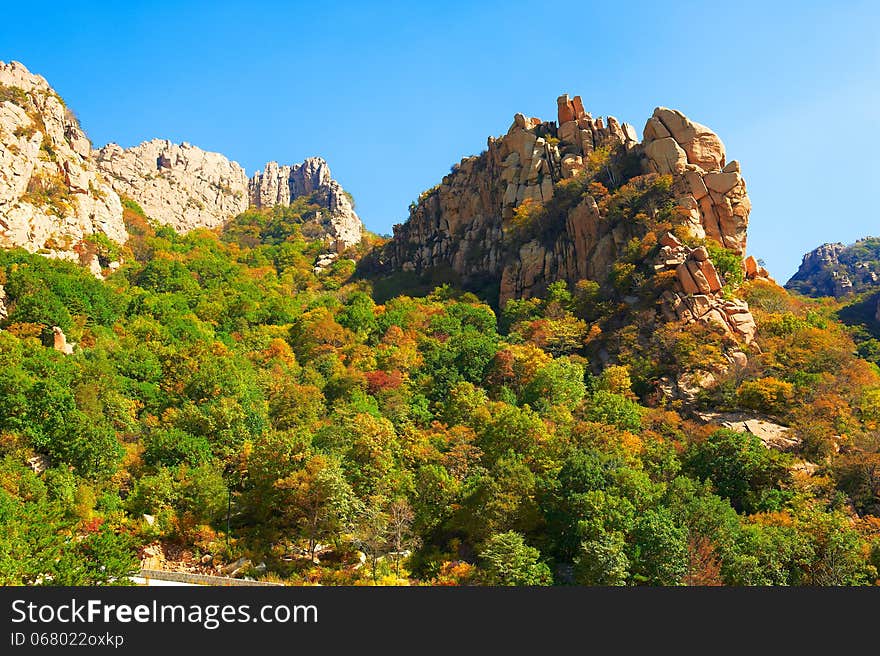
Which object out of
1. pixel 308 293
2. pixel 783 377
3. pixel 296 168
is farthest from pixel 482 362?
pixel 296 168

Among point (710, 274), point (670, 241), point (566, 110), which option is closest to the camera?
point (710, 274)

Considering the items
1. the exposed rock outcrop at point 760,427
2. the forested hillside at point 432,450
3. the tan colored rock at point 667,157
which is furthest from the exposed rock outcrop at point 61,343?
the tan colored rock at point 667,157

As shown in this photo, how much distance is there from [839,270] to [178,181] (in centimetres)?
11227

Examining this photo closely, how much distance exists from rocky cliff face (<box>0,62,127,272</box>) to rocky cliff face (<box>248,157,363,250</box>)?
163ft

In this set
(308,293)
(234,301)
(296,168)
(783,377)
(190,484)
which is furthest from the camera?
(296,168)

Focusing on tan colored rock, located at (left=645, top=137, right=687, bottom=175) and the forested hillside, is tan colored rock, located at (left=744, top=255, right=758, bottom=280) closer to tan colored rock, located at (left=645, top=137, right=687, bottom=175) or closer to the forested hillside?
the forested hillside

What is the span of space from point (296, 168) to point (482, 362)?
111466 mm

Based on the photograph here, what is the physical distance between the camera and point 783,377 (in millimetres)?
44719

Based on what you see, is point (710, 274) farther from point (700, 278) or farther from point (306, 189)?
point (306, 189)

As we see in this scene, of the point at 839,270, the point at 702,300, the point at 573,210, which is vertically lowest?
the point at 702,300

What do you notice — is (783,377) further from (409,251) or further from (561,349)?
(409,251)

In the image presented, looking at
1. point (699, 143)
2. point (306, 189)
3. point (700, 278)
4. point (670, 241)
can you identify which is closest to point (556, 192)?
point (699, 143)

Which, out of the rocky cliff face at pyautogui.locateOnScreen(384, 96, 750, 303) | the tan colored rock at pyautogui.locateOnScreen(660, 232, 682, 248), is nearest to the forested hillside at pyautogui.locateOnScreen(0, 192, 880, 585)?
the tan colored rock at pyautogui.locateOnScreen(660, 232, 682, 248)

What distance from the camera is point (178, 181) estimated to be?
125062 millimetres
